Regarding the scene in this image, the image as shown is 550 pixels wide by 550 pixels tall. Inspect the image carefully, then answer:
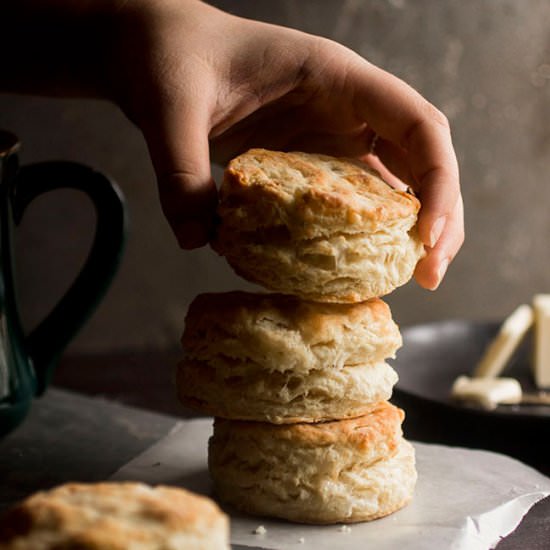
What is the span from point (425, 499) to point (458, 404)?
1.80 feet

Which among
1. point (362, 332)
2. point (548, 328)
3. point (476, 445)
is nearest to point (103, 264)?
point (362, 332)

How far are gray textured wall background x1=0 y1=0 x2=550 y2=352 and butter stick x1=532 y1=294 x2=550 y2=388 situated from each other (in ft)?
2.43

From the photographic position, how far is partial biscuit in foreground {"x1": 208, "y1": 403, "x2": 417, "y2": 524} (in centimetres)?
146

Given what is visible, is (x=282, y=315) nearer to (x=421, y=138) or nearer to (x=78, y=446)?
(x=421, y=138)

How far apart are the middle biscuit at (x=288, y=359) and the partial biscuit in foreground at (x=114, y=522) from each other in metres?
0.40

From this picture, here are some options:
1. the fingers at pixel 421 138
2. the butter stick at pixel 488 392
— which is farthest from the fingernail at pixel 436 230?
the butter stick at pixel 488 392

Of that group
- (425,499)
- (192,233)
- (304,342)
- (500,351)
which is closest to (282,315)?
(304,342)

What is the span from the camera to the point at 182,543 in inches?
38.2

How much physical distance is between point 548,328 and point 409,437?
0.66 metres

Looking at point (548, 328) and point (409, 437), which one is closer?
point (409, 437)

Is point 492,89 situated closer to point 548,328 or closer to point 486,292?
point 486,292

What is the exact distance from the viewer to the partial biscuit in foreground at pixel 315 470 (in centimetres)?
146

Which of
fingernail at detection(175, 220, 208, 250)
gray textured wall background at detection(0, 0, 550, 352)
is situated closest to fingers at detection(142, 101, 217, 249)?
fingernail at detection(175, 220, 208, 250)

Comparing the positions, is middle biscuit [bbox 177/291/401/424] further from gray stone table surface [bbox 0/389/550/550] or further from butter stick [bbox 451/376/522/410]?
butter stick [bbox 451/376/522/410]
